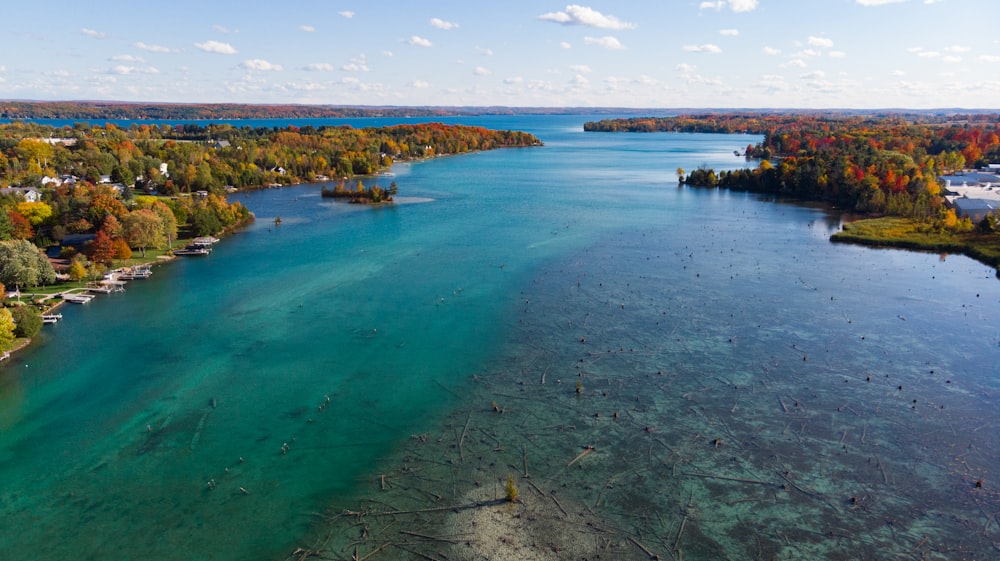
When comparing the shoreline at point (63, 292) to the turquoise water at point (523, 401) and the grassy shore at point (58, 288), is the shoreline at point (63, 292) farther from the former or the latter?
the turquoise water at point (523, 401)

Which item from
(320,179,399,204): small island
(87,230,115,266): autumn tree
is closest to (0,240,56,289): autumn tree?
(87,230,115,266): autumn tree

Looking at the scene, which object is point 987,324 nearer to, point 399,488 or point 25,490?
point 399,488

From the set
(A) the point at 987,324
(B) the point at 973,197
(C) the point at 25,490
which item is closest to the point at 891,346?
(A) the point at 987,324

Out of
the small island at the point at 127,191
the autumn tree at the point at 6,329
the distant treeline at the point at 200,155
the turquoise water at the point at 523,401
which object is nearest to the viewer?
the turquoise water at the point at 523,401

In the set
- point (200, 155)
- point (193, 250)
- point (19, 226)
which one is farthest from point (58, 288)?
point (200, 155)

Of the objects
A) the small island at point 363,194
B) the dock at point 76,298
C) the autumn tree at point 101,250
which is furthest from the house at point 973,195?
the autumn tree at point 101,250

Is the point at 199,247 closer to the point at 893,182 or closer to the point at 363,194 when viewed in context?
the point at 363,194
